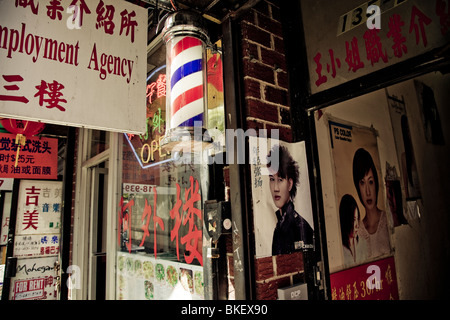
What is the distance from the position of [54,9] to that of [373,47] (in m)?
1.63

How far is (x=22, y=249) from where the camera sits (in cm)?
440

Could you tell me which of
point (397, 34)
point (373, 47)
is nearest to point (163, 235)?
point (373, 47)

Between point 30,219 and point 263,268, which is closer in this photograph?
point 263,268

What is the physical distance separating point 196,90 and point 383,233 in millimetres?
2221

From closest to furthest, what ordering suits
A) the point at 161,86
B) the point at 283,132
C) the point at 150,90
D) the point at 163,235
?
the point at 283,132 < the point at 163,235 < the point at 161,86 < the point at 150,90

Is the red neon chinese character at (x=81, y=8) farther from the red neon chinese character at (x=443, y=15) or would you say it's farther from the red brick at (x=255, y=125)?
the red neon chinese character at (x=443, y=15)

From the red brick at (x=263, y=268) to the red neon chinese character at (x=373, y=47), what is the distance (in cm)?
116

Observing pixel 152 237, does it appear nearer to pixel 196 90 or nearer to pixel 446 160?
pixel 196 90

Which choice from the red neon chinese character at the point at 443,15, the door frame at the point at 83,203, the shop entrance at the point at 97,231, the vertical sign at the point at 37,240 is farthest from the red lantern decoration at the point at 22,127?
the red neon chinese character at the point at 443,15

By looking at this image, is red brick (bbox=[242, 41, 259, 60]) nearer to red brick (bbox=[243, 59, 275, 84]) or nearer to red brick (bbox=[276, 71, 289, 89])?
red brick (bbox=[243, 59, 275, 84])

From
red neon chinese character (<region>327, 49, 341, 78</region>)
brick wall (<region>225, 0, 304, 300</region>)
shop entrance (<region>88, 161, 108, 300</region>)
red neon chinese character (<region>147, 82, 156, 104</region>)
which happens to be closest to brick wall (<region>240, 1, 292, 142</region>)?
brick wall (<region>225, 0, 304, 300</region>)

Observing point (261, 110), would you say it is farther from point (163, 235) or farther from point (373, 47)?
point (163, 235)

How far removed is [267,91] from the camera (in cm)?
172
